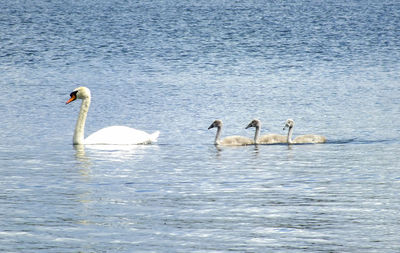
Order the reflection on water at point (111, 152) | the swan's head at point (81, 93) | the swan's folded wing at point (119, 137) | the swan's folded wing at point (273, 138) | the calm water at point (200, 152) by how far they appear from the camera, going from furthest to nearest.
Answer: the swan's head at point (81, 93)
the swan's folded wing at point (273, 138)
the swan's folded wing at point (119, 137)
the reflection on water at point (111, 152)
the calm water at point (200, 152)

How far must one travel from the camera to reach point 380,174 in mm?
14133

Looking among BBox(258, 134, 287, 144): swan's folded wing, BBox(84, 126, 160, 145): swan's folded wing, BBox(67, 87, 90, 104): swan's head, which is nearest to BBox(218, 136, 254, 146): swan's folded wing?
BBox(258, 134, 287, 144): swan's folded wing

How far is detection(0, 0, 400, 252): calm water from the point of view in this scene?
9938 mm

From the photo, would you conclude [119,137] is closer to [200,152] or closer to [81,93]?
[200,152]

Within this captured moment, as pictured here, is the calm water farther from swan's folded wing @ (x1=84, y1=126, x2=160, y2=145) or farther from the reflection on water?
swan's folded wing @ (x1=84, y1=126, x2=160, y2=145)

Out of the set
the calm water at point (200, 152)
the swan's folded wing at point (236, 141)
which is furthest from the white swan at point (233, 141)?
the calm water at point (200, 152)

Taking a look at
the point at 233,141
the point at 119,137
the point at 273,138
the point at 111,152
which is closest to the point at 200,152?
the point at 233,141

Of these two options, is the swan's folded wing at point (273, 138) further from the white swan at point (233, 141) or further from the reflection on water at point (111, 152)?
the reflection on water at point (111, 152)

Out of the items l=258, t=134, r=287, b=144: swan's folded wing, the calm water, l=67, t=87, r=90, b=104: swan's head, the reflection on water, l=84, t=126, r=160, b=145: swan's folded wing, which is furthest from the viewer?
l=67, t=87, r=90, b=104: swan's head

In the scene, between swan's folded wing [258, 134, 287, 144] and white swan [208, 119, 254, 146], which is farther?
swan's folded wing [258, 134, 287, 144]

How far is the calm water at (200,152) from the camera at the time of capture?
994 centimetres

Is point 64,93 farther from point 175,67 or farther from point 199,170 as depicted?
point 199,170

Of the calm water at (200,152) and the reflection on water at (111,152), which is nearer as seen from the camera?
→ the calm water at (200,152)

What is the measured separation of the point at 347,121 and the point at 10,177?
10601mm
